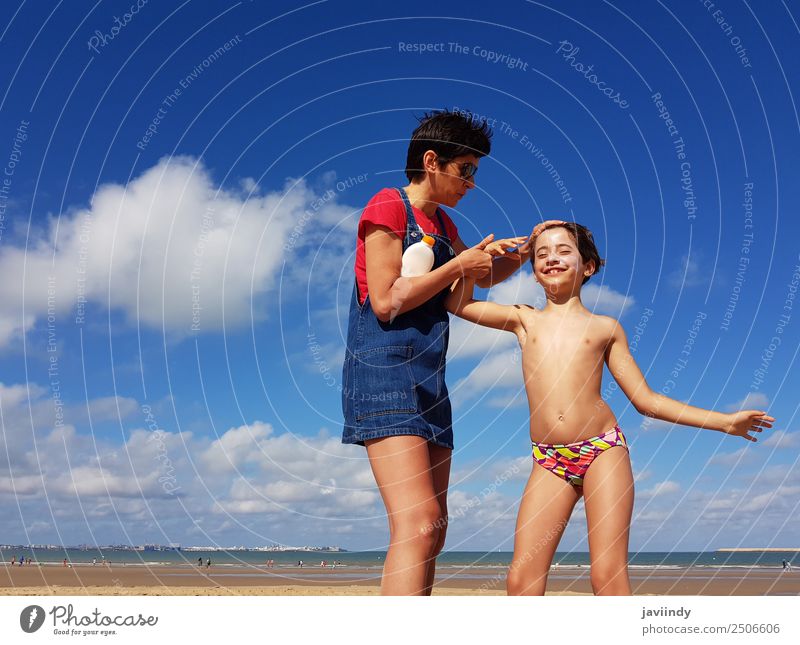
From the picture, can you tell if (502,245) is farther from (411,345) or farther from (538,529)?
(538,529)

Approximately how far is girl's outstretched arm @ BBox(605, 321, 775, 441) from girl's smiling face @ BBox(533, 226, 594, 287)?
559 mm

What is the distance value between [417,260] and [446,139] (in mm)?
1033

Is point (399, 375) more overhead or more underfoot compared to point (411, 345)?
more underfoot

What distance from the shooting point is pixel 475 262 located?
17.2 ft

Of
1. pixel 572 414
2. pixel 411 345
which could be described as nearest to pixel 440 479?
pixel 411 345

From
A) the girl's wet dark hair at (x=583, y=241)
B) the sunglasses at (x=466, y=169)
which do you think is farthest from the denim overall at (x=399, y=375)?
the girl's wet dark hair at (x=583, y=241)

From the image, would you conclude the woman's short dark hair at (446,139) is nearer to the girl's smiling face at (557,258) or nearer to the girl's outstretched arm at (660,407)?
the girl's smiling face at (557,258)

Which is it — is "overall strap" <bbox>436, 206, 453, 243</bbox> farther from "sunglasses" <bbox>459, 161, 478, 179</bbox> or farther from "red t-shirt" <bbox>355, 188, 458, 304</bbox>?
"sunglasses" <bbox>459, 161, 478, 179</bbox>

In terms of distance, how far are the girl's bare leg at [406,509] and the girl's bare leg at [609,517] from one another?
1.18 metres

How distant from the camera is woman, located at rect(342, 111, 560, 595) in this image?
4.65m

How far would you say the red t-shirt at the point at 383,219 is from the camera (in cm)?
509
